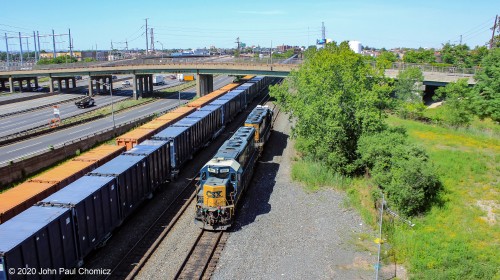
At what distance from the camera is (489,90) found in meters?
51.8

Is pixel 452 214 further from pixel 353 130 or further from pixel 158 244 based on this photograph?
pixel 158 244

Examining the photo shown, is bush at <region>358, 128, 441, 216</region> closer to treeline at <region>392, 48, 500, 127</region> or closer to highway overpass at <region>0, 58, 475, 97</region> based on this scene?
treeline at <region>392, 48, 500, 127</region>

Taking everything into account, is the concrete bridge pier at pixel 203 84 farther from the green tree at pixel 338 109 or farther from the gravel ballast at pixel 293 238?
the gravel ballast at pixel 293 238

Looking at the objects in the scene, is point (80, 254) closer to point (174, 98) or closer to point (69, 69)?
point (174, 98)

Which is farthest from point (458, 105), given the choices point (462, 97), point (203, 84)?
point (203, 84)

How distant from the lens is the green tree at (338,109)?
3198cm

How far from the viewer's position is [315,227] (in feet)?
76.1

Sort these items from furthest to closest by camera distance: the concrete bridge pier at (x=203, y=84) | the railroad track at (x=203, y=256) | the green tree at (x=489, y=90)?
the concrete bridge pier at (x=203, y=84) < the green tree at (x=489, y=90) < the railroad track at (x=203, y=256)

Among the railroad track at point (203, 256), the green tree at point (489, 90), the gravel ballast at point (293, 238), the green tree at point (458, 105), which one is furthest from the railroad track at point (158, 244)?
the green tree at point (489, 90)

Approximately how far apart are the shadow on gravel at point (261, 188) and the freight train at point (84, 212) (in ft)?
21.5

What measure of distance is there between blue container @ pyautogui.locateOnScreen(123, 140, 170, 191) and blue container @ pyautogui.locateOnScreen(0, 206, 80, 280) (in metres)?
8.78

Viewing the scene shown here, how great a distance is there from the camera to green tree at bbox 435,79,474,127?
50.0 m

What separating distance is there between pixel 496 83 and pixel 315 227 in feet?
140

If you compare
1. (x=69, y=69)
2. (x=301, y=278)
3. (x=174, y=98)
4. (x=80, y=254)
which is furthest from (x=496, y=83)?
(x=69, y=69)
